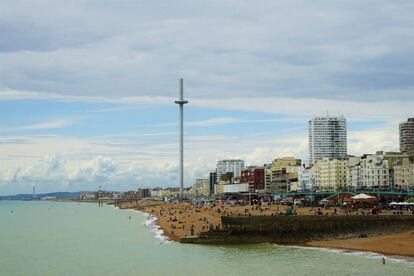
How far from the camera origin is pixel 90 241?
7594cm

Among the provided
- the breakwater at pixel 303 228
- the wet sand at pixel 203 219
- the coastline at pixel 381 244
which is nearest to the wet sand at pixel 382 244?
the coastline at pixel 381 244

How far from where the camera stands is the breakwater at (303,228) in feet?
212

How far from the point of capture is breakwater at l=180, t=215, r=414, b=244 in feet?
212

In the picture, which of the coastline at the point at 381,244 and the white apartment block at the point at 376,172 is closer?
the coastline at the point at 381,244

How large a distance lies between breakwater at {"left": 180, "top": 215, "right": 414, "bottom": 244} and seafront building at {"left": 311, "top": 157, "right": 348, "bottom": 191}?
387ft

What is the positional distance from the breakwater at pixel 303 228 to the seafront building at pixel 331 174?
118m

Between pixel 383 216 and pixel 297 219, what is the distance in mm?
8633

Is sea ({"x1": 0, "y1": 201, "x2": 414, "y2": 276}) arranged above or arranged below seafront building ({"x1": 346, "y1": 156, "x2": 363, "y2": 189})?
below

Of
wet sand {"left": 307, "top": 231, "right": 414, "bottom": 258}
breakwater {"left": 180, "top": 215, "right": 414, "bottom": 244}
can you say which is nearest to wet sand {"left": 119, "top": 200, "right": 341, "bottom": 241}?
breakwater {"left": 180, "top": 215, "right": 414, "bottom": 244}

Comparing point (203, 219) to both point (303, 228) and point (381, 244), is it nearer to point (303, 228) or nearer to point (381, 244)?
point (303, 228)

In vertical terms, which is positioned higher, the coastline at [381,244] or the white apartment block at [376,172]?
the white apartment block at [376,172]

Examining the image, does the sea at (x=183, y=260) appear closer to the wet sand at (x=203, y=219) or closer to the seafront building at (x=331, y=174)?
the wet sand at (x=203, y=219)

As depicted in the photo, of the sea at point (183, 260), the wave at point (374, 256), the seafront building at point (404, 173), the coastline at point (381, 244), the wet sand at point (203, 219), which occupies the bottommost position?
the sea at point (183, 260)

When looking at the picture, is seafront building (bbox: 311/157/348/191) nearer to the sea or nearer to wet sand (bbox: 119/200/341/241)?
wet sand (bbox: 119/200/341/241)
